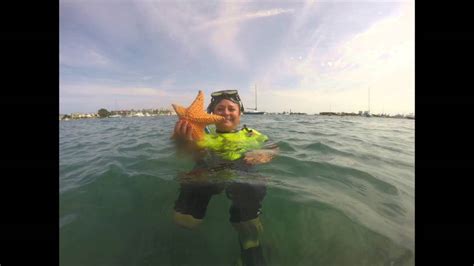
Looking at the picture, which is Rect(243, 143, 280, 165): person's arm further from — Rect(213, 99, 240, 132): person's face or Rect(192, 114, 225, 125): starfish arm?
Rect(192, 114, 225, 125): starfish arm

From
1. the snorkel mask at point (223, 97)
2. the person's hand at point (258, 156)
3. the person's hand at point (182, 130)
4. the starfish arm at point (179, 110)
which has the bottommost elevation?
the person's hand at point (258, 156)

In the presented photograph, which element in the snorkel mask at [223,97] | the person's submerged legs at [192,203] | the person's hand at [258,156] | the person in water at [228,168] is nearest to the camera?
the person in water at [228,168]

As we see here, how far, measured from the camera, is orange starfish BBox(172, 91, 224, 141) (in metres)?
4.70

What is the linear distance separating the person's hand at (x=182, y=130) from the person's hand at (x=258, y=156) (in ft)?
5.21

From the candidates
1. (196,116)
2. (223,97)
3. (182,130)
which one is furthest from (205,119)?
(223,97)

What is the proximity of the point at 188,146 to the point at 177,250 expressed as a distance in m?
2.04

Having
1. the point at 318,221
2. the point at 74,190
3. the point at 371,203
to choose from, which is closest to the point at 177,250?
the point at 318,221

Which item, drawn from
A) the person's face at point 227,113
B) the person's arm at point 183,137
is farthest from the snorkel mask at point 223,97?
the person's arm at point 183,137

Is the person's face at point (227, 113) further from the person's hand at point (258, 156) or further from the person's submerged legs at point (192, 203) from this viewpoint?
the person's submerged legs at point (192, 203)

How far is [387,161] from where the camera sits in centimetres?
702

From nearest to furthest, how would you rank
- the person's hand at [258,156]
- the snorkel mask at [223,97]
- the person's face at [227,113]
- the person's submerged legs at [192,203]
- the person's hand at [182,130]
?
the person's submerged legs at [192,203] < the person's hand at [182,130] < the person's hand at [258,156] < the person's face at [227,113] < the snorkel mask at [223,97]

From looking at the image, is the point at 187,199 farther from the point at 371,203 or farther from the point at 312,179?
the point at 371,203

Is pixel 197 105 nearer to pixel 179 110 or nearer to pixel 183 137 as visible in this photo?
pixel 179 110

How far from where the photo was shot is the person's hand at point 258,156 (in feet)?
18.4
